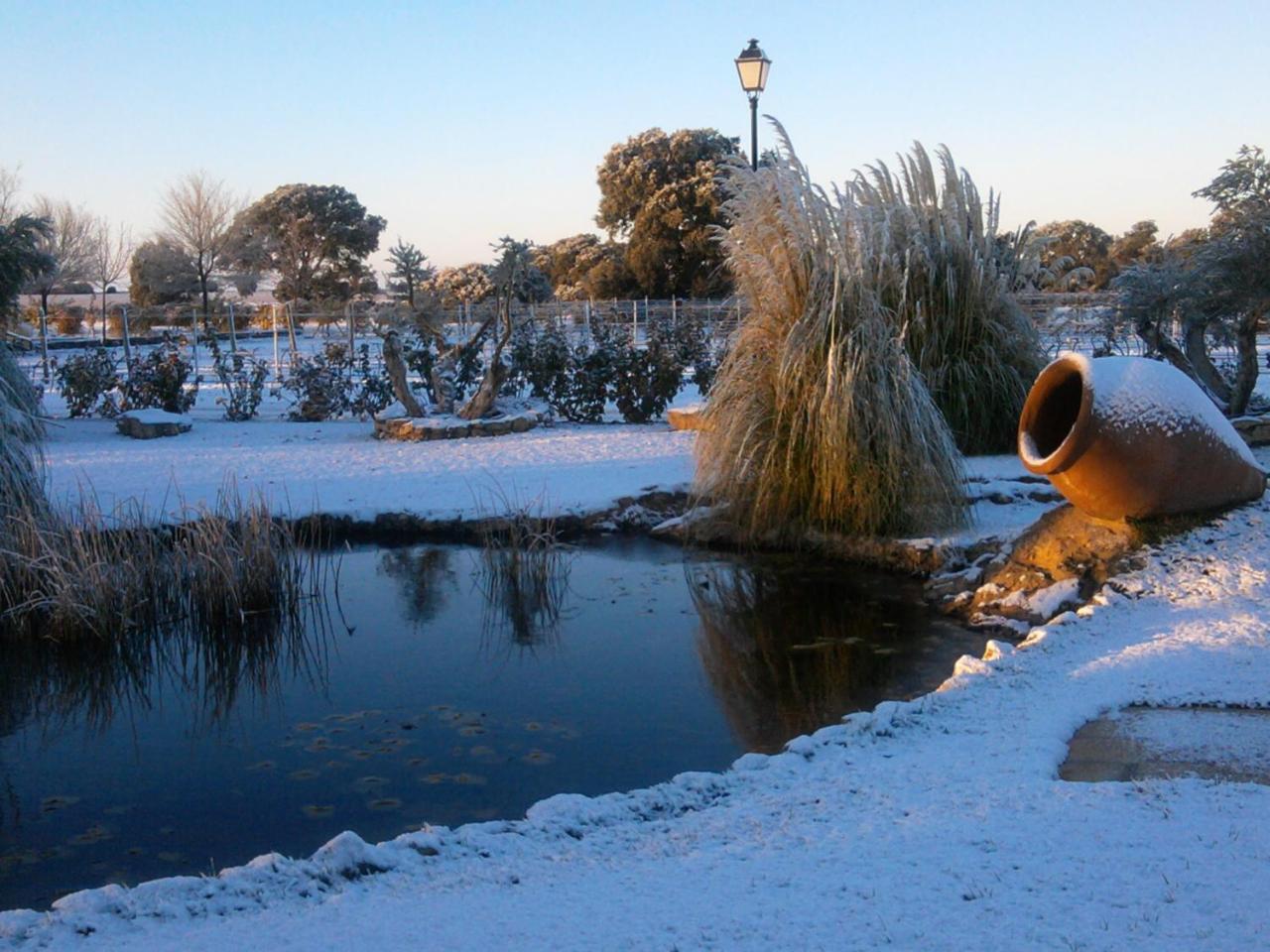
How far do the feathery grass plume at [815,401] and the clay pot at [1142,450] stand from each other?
3.04 feet

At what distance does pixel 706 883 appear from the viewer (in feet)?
9.91

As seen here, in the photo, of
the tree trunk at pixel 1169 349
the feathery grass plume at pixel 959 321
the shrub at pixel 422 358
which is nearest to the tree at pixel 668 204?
the shrub at pixel 422 358

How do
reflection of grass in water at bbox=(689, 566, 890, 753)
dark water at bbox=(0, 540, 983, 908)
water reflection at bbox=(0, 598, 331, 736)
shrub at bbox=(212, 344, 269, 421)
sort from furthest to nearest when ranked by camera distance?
shrub at bbox=(212, 344, 269, 421), water reflection at bbox=(0, 598, 331, 736), reflection of grass in water at bbox=(689, 566, 890, 753), dark water at bbox=(0, 540, 983, 908)

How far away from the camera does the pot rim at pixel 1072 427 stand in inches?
250

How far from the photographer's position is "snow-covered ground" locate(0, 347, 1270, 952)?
8.91 feet

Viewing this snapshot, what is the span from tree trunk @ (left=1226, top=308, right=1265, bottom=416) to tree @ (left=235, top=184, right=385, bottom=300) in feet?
109

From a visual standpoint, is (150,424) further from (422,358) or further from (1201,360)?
(1201,360)

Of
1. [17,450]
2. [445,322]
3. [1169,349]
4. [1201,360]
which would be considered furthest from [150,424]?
[1201,360]

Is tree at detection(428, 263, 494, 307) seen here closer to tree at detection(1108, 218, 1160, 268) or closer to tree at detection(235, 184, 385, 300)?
tree at detection(235, 184, 385, 300)

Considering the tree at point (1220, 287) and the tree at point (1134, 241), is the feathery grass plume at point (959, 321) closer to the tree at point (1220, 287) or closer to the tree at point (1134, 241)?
the tree at point (1220, 287)

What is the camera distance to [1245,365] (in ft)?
37.5

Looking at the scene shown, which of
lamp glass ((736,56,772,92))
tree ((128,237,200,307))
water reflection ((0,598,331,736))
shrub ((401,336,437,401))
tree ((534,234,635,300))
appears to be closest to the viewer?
water reflection ((0,598,331,736))

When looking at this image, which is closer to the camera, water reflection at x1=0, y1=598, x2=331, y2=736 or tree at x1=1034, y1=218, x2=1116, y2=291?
water reflection at x1=0, y1=598, x2=331, y2=736

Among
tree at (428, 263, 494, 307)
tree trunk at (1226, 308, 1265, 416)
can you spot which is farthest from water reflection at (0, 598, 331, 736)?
tree at (428, 263, 494, 307)
